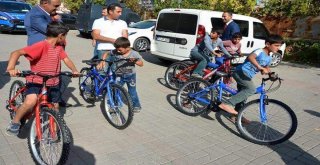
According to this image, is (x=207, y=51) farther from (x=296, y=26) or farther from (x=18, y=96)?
(x=296, y=26)

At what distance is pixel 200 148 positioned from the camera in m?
4.28

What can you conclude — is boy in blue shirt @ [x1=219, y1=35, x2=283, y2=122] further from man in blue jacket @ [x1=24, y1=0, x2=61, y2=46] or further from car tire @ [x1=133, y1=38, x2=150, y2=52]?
car tire @ [x1=133, y1=38, x2=150, y2=52]

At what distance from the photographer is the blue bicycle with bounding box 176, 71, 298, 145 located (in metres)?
4.50

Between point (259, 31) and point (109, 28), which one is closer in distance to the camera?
point (109, 28)

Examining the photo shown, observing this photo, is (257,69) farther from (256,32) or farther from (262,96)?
(256,32)

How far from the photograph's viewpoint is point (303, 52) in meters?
13.3

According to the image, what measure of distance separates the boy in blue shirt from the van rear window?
3638 mm

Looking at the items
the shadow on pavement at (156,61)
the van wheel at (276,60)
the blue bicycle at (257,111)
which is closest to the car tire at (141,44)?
the shadow on pavement at (156,61)

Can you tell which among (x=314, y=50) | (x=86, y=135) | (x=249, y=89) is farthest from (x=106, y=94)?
(x=314, y=50)

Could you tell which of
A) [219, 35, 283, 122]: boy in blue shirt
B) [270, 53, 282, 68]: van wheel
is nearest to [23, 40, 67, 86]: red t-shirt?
[219, 35, 283, 122]: boy in blue shirt

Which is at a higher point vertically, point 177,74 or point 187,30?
point 187,30

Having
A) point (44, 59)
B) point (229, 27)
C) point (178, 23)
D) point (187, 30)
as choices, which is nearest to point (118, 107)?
point (44, 59)

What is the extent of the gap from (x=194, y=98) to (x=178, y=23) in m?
3.86

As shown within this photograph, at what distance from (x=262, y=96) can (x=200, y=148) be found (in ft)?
4.06
